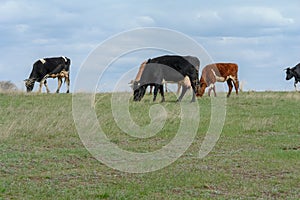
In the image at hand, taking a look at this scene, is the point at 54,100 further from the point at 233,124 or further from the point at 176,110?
the point at 233,124

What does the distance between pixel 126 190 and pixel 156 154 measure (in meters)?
3.58

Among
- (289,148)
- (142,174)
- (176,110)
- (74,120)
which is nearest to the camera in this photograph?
(142,174)

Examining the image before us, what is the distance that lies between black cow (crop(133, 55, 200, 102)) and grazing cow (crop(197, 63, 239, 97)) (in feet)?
5.05

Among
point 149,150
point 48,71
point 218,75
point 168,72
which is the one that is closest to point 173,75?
point 168,72

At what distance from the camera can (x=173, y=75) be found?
80.2 ft

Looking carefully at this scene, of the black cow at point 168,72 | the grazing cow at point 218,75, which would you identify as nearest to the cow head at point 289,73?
the grazing cow at point 218,75

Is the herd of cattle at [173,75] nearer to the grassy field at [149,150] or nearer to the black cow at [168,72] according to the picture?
the black cow at [168,72]

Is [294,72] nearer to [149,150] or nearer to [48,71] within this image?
[48,71]

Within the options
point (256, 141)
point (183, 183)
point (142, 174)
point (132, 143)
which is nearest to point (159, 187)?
point (183, 183)

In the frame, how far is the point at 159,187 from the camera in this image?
8820mm

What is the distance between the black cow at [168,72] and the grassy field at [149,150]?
15.2ft

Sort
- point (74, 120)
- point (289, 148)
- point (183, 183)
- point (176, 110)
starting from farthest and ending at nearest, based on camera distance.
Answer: point (176, 110)
point (74, 120)
point (289, 148)
point (183, 183)

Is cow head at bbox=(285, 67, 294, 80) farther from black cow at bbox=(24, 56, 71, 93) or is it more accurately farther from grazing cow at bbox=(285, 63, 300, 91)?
black cow at bbox=(24, 56, 71, 93)

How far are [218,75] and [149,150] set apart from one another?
15.4 m
